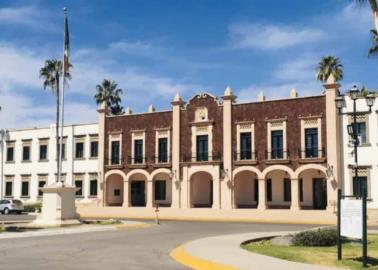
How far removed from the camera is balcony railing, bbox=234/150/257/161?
1839 inches

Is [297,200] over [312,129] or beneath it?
beneath

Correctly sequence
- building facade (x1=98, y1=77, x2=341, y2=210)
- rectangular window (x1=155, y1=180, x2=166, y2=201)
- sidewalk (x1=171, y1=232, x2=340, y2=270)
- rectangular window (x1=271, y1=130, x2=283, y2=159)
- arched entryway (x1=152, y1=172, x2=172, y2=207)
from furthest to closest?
rectangular window (x1=155, y1=180, x2=166, y2=201) → arched entryway (x1=152, y1=172, x2=172, y2=207) → rectangular window (x1=271, y1=130, x2=283, y2=159) → building facade (x1=98, y1=77, x2=341, y2=210) → sidewalk (x1=171, y1=232, x2=340, y2=270)

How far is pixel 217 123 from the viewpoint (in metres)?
48.6

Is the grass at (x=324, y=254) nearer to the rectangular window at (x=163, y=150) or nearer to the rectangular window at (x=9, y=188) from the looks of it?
the rectangular window at (x=163, y=150)

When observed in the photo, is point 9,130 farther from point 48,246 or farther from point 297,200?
point 48,246

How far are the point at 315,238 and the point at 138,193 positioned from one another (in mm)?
38323

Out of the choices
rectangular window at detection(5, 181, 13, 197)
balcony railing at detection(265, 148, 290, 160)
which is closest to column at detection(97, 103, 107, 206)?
rectangular window at detection(5, 181, 13, 197)

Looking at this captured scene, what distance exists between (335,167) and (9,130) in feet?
122

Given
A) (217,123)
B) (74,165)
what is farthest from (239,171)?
(74,165)

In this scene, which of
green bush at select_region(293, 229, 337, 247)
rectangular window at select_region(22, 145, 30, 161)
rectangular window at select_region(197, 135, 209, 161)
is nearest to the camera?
green bush at select_region(293, 229, 337, 247)

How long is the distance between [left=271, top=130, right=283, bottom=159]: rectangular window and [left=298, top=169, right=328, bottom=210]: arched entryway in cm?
248

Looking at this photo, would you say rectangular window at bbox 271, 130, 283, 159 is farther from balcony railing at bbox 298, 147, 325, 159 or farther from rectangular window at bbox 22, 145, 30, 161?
rectangular window at bbox 22, 145, 30, 161

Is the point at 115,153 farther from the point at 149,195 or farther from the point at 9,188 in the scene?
the point at 9,188

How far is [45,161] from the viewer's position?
5959 centimetres
